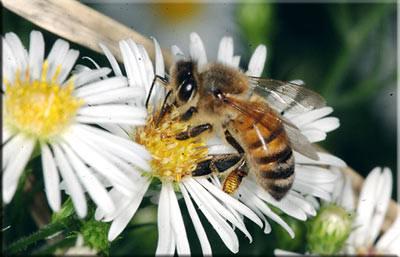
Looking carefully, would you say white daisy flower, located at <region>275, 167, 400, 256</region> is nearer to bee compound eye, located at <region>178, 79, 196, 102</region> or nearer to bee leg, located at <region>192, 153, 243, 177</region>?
bee leg, located at <region>192, 153, 243, 177</region>

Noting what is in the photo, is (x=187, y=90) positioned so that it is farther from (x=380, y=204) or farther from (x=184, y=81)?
(x=380, y=204)

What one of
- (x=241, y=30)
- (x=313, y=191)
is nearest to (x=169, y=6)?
(x=241, y=30)

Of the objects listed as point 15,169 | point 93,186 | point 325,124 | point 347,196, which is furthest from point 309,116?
point 15,169

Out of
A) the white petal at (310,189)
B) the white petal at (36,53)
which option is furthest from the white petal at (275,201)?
the white petal at (36,53)

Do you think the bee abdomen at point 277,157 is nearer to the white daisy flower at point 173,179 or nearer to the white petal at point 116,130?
the white daisy flower at point 173,179

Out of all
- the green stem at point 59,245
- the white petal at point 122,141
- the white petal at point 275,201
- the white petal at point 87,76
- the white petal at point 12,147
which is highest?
the white petal at point 87,76

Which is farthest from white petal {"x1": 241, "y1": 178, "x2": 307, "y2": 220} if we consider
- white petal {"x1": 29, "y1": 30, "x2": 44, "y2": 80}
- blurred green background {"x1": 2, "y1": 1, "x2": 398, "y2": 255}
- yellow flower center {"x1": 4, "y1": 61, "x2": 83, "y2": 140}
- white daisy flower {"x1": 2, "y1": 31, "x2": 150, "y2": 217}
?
blurred green background {"x1": 2, "y1": 1, "x2": 398, "y2": 255}
